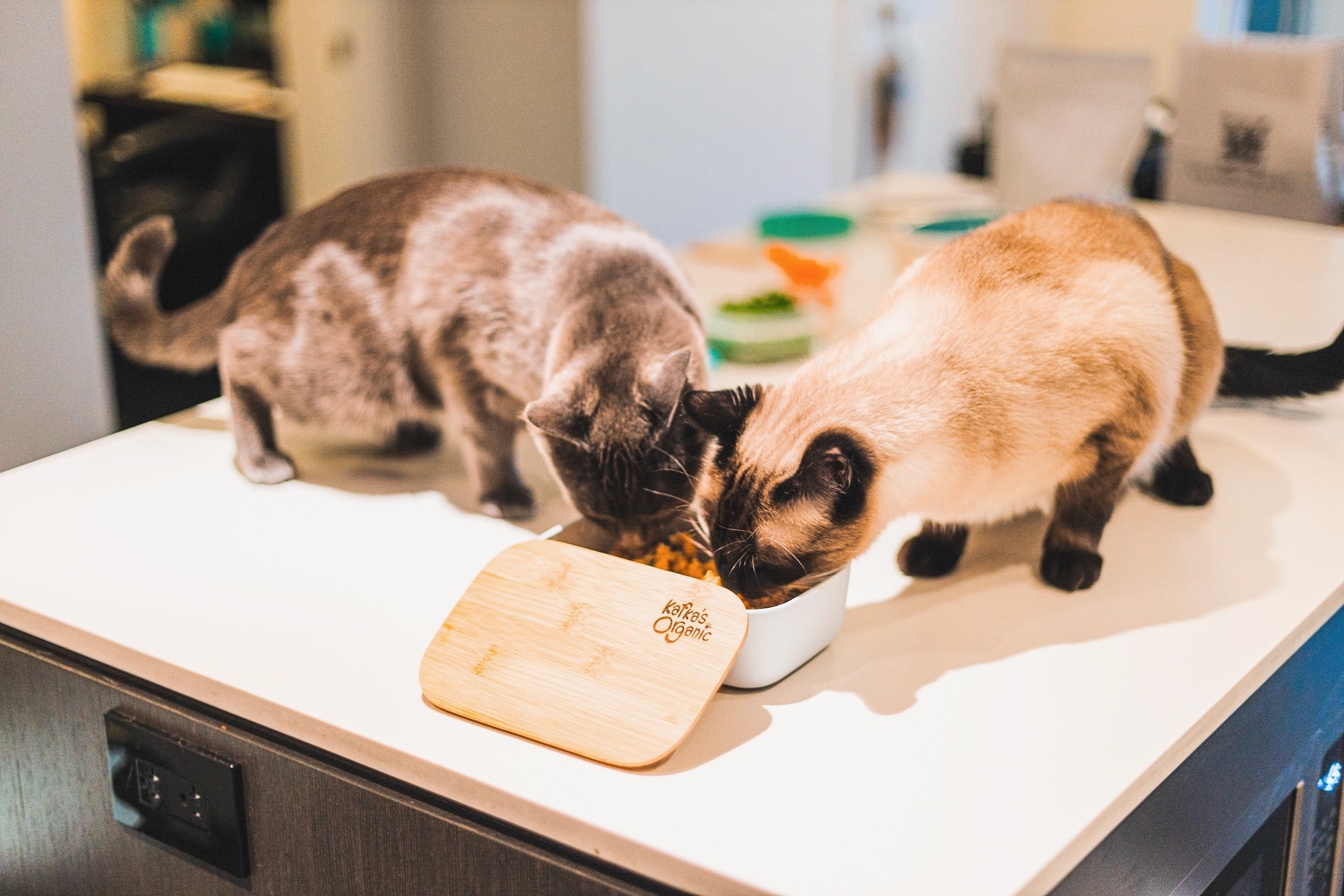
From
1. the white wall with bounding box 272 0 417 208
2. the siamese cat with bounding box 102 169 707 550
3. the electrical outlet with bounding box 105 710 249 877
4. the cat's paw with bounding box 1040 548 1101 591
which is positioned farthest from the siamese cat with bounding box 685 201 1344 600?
the white wall with bounding box 272 0 417 208

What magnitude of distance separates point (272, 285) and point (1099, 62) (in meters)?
1.65

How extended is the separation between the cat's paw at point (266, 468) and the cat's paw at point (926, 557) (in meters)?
0.72

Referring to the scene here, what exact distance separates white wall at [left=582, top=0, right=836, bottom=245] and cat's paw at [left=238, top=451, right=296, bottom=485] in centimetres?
243

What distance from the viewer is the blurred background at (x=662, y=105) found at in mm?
2348

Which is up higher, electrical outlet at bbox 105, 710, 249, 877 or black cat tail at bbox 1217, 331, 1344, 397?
black cat tail at bbox 1217, 331, 1344, 397

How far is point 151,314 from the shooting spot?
5.02 ft

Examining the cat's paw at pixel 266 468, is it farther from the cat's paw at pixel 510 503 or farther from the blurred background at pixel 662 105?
the blurred background at pixel 662 105

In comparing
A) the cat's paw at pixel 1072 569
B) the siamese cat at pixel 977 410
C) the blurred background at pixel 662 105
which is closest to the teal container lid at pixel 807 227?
the blurred background at pixel 662 105

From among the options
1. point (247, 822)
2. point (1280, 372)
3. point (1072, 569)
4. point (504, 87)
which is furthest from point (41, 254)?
point (504, 87)

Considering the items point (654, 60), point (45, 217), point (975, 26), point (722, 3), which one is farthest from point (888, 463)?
point (975, 26)

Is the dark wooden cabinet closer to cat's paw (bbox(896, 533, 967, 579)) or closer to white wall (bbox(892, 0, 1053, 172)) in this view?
cat's paw (bbox(896, 533, 967, 579))

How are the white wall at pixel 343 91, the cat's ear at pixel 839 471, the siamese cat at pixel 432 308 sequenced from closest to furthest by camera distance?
1. the cat's ear at pixel 839 471
2. the siamese cat at pixel 432 308
3. the white wall at pixel 343 91

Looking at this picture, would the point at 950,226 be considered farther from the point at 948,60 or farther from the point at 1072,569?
the point at 948,60

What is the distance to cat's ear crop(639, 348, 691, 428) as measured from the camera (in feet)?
3.86
